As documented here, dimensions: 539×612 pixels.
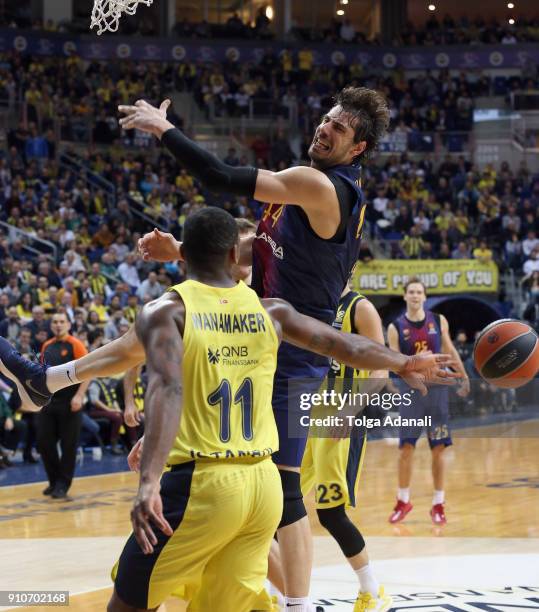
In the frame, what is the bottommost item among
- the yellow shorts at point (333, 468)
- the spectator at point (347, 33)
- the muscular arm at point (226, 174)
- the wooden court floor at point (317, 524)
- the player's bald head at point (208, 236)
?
the wooden court floor at point (317, 524)

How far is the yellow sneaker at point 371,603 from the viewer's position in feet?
18.9

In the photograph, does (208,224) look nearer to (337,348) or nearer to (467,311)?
(337,348)

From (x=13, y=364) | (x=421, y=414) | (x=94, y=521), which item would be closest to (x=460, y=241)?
(x=421, y=414)

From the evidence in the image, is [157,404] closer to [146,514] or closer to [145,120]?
[146,514]

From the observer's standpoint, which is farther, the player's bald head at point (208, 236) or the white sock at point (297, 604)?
the white sock at point (297, 604)

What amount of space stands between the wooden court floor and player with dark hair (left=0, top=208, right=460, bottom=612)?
2729 millimetres

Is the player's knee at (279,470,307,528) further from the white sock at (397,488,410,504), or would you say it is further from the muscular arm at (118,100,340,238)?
the white sock at (397,488,410,504)

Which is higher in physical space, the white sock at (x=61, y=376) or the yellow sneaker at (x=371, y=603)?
the white sock at (x=61, y=376)

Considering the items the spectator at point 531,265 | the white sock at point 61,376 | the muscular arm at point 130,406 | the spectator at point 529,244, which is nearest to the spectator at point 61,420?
the muscular arm at point 130,406

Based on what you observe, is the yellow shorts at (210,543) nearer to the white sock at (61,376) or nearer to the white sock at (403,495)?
the white sock at (61,376)

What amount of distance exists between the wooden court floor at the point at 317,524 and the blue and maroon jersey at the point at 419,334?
1.50 meters

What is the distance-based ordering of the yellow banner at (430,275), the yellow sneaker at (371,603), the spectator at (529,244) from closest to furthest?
the yellow sneaker at (371,603) < the yellow banner at (430,275) < the spectator at (529,244)

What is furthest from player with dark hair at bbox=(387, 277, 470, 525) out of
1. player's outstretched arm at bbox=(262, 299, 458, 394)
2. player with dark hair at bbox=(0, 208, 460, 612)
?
player with dark hair at bbox=(0, 208, 460, 612)

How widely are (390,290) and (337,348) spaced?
17459 millimetres
